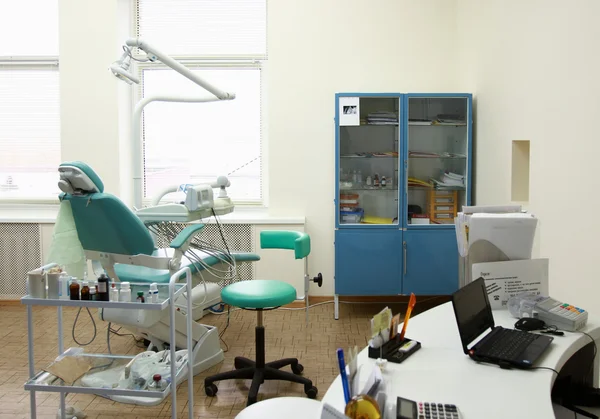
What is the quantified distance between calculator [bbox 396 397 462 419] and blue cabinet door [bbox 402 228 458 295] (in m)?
3.04

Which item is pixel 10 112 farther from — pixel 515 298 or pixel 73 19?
pixel 515 298

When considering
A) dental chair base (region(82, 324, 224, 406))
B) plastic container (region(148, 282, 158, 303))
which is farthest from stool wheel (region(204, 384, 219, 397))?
plastic container (region(148, 282, 158, 303))

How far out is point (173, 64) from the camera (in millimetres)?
3443

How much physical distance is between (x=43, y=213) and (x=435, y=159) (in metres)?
3.57

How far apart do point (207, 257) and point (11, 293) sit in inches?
99.2

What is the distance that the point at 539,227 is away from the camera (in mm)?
3238

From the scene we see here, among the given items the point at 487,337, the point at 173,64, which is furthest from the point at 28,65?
the point at 487,337

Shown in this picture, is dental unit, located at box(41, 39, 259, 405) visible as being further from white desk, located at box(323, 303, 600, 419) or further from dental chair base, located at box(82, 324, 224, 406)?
white desk, located at box(323, 303, 600, 419)

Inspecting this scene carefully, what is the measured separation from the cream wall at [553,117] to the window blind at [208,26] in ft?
6.52

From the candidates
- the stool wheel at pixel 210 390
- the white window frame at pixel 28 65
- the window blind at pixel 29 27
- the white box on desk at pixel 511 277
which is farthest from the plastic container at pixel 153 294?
the window blind at pixel 29 27

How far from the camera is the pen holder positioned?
1.86 meters

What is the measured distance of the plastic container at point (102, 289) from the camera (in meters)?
2.32

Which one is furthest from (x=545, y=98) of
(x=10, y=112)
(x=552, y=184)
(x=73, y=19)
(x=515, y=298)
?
(x=10, y=112)

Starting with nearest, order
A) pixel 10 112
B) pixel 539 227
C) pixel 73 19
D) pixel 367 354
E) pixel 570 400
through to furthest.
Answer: pixel 367 354
pixel 570 400
pixel 539 227
pixel 73 19
pixel 10 112
